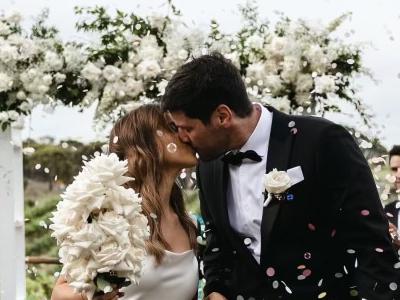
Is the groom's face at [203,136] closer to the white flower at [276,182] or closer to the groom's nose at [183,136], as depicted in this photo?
the groom's nose at [183,136]

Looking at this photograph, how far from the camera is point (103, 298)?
2.82 m

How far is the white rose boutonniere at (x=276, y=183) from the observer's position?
340 centimetres

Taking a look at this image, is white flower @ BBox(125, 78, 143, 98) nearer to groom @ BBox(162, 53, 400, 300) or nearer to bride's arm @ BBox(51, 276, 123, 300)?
groom @ BBox(162, 53, 400, 300)

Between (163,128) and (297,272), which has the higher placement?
(163,128)

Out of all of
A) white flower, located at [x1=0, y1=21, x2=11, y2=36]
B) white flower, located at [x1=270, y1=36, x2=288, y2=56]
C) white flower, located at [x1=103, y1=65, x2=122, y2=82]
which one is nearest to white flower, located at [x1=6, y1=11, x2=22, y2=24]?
white flower, located at [x1=0, y1=21, x2=11, y2=36]

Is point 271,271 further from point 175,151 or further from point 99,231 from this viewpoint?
point 99,231

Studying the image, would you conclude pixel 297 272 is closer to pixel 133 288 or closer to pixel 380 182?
pixel 133 288

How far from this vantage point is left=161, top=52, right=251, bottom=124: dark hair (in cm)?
354

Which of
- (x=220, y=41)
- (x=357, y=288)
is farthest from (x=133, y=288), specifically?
(x=220, y=41)

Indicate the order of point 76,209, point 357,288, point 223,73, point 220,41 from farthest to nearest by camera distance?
point 220,41
point 223,73
point 357,288
point 76,209

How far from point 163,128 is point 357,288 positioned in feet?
3.70

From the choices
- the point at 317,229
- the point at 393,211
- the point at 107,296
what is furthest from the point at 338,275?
the point at 393,211

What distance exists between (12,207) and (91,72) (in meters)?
1.43

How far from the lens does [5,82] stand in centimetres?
711
